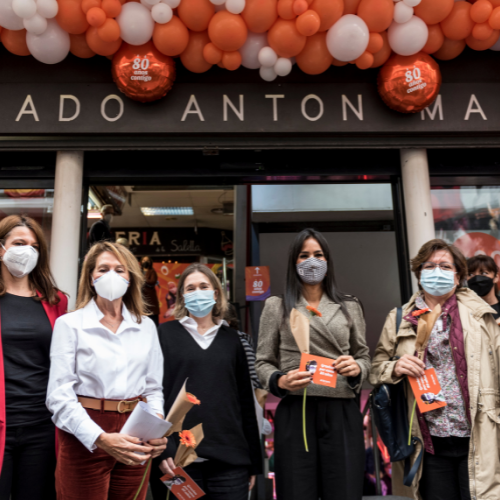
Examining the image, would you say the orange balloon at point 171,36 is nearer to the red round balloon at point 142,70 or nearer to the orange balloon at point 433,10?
the red round balloon at point 142,70

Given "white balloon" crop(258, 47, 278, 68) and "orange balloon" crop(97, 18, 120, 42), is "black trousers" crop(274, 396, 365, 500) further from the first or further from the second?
"orange balloon" crop(97, 18, 120, 42)

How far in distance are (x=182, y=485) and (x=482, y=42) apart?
3.56m

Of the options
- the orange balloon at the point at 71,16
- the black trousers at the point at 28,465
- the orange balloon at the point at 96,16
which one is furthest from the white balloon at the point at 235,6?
the black trousers at the point at 28,465

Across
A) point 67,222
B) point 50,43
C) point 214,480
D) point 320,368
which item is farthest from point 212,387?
point 50,43

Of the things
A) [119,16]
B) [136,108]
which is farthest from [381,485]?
[119,16]

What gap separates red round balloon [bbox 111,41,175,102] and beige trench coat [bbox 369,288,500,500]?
2.29 metres

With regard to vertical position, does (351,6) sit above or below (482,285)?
above

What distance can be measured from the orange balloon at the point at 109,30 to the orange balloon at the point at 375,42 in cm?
175

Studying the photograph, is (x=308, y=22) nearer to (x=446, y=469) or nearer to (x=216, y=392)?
(x=216, y=392)

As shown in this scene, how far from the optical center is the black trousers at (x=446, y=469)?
238cm

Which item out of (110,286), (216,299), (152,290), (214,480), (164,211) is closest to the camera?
(110,286)

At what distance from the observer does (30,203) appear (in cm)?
391

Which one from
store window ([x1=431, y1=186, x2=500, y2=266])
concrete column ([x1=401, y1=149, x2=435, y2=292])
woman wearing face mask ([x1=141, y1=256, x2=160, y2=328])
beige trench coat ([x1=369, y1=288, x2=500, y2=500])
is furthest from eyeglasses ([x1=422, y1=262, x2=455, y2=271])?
woman wearing face mask ([x1=141, y1=256, x2=160, y2=328])

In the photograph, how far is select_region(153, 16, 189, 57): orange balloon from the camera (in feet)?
10.4
